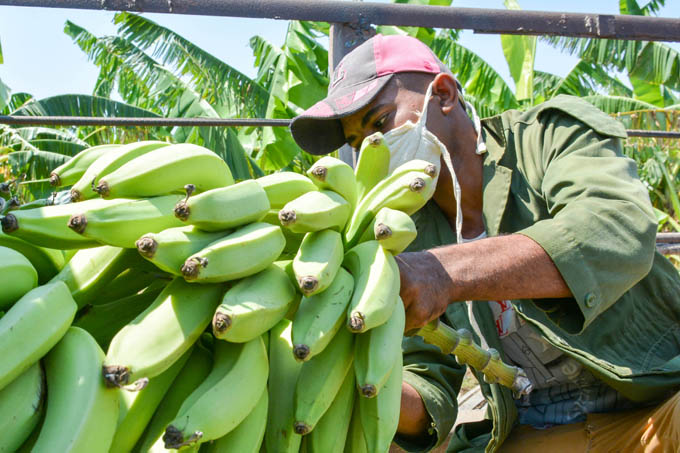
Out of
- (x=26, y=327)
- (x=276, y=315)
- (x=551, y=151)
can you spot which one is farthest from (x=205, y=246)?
(x=551, y=151)

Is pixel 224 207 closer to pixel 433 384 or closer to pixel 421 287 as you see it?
pixel 421 287

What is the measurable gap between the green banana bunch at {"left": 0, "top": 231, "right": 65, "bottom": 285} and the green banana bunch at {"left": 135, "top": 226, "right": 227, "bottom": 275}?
0.71 ft

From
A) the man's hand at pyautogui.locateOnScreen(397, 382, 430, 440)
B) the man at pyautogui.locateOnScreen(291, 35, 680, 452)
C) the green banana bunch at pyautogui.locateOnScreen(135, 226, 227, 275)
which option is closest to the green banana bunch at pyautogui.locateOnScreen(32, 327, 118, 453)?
the green banana bunch at pyautogui.locateOnScreen(135, 226, 227, 275)

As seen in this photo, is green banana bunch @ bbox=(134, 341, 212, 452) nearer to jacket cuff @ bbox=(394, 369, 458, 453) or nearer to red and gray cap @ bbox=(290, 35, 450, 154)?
jacket cuff @ bbox=(394, 369, 458, 453)

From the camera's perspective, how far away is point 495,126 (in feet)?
6.81

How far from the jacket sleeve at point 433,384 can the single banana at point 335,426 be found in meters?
0.92

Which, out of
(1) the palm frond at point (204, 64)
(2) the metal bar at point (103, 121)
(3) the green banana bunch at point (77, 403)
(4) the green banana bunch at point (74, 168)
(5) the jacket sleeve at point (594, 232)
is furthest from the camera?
(1) the palm frond at point (204, 64)

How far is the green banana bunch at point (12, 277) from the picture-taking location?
797 mm

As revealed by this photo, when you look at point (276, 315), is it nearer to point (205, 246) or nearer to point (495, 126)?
point (205, 246)

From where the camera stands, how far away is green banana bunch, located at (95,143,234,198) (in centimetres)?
88

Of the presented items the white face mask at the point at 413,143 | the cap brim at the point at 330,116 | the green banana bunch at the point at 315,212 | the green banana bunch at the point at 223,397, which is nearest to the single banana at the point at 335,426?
the green banana bunch at the point at 223,397

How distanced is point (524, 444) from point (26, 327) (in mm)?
1696

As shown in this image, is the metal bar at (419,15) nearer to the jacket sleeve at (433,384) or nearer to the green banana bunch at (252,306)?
the jacket sleeve at (433,384)

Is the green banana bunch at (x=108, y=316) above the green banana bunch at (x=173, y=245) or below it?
below
